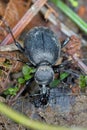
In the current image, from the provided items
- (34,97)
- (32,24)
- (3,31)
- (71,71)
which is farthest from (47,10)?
(34,97)

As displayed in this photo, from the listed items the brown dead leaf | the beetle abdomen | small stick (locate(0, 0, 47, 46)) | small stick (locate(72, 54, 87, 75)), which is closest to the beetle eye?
the beetle abdomen

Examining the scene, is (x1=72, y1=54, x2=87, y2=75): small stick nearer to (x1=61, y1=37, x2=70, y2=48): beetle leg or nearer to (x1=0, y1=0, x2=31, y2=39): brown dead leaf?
(x1=61, y1=37, x2=70, y2=48): beetle leg

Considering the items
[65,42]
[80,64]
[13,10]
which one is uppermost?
[13,10]

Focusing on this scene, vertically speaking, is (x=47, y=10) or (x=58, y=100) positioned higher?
(x=47, y=10)

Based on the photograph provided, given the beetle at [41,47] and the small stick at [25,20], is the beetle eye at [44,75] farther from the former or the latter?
the small stick at [25,20]

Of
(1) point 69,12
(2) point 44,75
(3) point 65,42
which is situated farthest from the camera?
(1) point 69,12

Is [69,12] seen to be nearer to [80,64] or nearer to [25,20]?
[25,20]

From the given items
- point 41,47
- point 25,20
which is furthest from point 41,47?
point 25,20

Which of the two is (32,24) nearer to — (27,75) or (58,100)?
(27,75)
